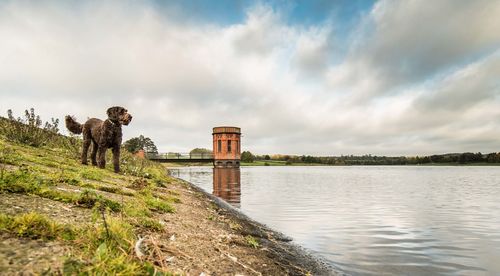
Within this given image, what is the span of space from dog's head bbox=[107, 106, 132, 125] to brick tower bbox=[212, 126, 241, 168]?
6177 cm

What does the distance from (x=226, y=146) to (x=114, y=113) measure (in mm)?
62751

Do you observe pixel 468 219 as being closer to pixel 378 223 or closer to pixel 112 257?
pixel 378 223

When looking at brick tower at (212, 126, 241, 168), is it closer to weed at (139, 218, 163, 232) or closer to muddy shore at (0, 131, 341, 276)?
muddy shore at (0, 131, 341, 276)

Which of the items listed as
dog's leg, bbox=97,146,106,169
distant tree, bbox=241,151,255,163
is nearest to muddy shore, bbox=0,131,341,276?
dog's leg, bbox=97,146,106,169

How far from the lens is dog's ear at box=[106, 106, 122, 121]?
11047 millimetres

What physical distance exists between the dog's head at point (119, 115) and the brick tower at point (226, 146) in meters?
61.8

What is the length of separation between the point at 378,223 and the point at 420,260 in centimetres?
393

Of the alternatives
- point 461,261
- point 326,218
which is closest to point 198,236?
point 461,261

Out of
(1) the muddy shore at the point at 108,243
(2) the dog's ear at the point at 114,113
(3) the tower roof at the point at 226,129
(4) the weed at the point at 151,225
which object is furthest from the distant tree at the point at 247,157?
(4) the weed at the point at 151,225

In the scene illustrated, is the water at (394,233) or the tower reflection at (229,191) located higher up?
the tower reflection at (229,191)

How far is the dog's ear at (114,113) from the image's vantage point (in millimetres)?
11047

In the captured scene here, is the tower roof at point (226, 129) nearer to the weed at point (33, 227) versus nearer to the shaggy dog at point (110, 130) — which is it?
the shaggy dog at point (110, 130)

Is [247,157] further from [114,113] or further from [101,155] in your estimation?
[114,113]

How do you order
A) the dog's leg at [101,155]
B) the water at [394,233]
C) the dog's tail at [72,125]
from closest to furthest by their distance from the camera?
the water at [394,233] → the dog's leg at [101,155] → the dog's tail at [72,125]
